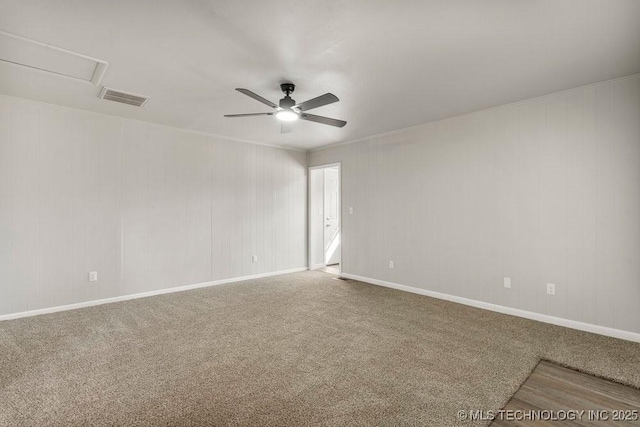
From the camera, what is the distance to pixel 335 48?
2477 millimetres

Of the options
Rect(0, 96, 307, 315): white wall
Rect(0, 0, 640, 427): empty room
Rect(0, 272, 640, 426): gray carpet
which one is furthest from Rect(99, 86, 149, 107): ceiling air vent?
Rect(0, 272, 640, 426): gray carpet

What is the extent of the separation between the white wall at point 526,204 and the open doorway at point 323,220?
1.73 meters

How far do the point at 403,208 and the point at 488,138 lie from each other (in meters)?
1.56

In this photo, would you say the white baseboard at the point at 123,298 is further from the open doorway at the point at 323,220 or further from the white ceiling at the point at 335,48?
the white ceiling at the point at 335,48

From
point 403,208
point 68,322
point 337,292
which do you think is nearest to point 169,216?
point 68,322

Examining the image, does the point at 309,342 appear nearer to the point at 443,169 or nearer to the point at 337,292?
the point at 337,292

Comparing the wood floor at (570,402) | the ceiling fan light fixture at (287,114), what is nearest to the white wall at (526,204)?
the wood floor at (570,402)

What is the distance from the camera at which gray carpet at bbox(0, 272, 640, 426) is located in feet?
Result: 6.34

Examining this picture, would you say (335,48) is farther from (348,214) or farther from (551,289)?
(348,214)

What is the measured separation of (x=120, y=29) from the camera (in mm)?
2236

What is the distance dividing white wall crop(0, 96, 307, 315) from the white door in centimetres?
131

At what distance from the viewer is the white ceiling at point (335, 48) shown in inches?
79.4

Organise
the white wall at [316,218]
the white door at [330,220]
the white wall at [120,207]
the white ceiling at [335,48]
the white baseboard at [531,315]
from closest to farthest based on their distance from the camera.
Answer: the white ceiling at [335,48] → the white baseboard at [531,315] → the white wall at [120,207] → the white wall at [316,218] → the white door at [330,220]

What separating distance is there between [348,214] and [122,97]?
3891 mm
